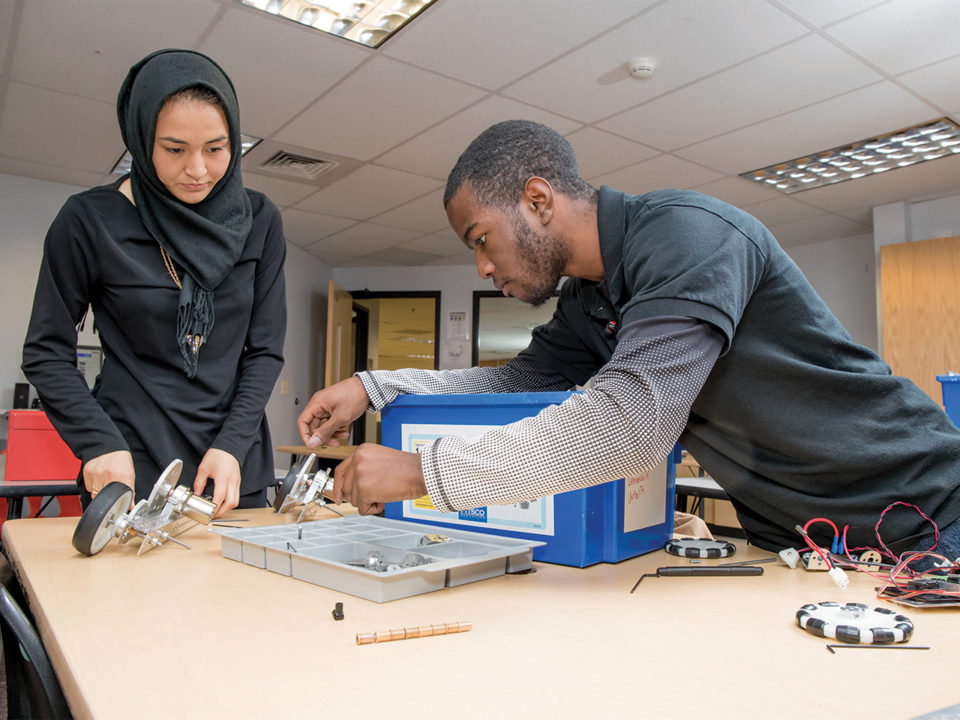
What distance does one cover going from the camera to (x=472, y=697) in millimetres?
458

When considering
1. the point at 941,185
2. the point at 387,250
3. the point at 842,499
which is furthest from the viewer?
the point at 387,250

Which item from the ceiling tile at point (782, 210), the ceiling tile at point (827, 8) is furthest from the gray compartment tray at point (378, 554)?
the ceiling tile at point (782, 210)

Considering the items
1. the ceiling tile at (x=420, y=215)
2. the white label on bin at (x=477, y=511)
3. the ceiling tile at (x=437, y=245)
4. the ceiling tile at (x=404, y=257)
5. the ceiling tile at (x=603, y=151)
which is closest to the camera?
the white label on bin at (x=477, y=511)

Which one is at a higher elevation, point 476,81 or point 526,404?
point 476,81

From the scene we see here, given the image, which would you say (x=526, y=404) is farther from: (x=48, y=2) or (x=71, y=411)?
(x=48, y=2)

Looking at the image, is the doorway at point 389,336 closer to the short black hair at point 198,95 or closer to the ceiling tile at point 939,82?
the ceiling tile at point 939,82

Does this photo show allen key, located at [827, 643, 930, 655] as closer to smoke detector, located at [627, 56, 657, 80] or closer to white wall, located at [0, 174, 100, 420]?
smoke detector, located at [627, 56, 657, 80]

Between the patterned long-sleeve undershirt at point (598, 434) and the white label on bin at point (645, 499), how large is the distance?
17 cm

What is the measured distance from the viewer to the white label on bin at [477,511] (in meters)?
0.95

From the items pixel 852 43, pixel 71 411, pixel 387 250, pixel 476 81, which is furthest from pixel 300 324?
pixel 71 411

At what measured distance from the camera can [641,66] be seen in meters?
3.02

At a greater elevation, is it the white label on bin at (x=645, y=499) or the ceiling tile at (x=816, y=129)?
the ceiling tile at (x=816, y=129)

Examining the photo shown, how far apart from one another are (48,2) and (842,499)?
3.09 metres

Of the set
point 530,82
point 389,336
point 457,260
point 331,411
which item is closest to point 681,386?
point 331,411
